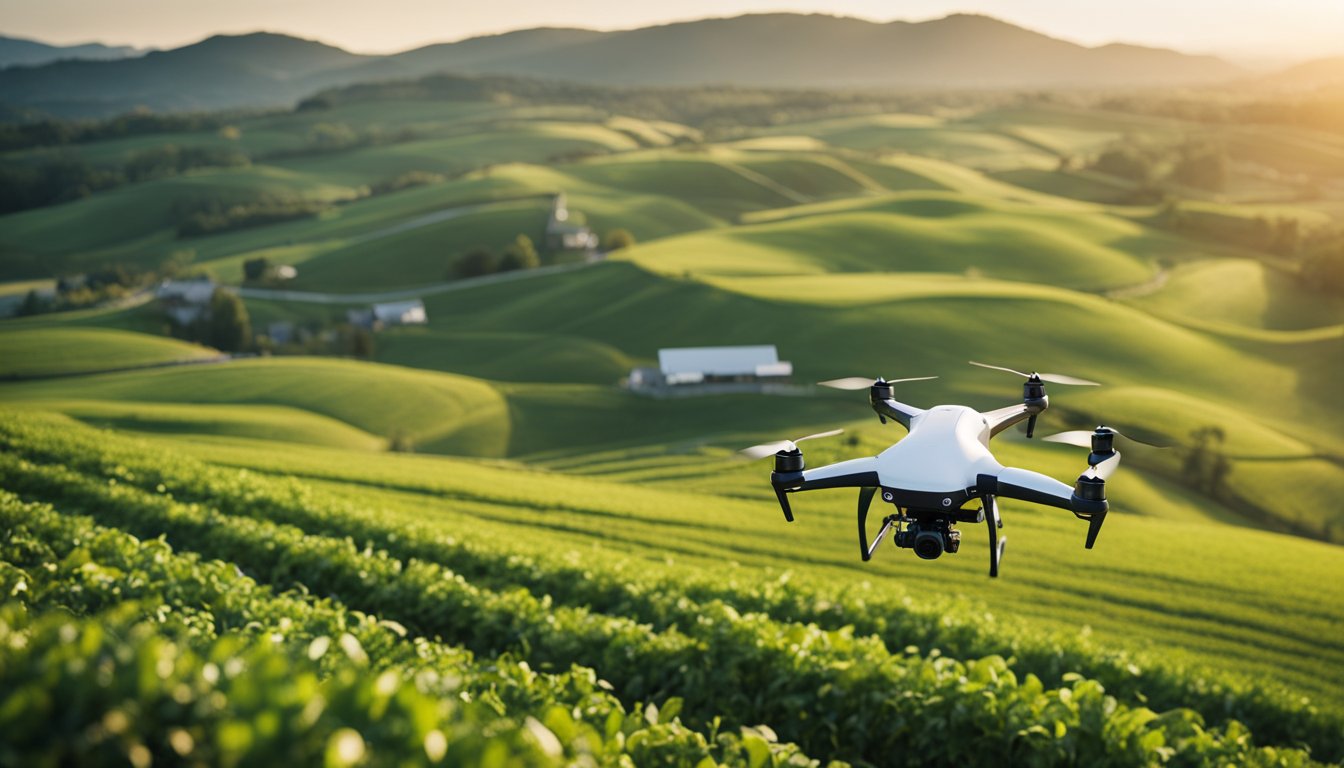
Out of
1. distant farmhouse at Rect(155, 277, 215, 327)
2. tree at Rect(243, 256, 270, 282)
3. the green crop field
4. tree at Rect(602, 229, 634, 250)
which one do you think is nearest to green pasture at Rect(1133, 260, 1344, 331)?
the green crop field

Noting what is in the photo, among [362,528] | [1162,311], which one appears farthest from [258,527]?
[1162,311]

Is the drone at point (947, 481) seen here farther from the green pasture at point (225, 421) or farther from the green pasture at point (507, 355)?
the green pasture at point (507, 355)

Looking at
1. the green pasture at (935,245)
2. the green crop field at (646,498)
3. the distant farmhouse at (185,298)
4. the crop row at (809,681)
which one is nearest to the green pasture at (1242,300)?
the green crop field at (646,498)

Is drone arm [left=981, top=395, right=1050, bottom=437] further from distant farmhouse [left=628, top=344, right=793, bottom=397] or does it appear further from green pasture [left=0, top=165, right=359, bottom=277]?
green pasture [left=0, top=165, right=359, bottom=277]

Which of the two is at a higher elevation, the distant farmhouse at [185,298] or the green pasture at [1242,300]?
the distant farmhouse at [185,298]

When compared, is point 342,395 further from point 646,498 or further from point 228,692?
point 228,692
